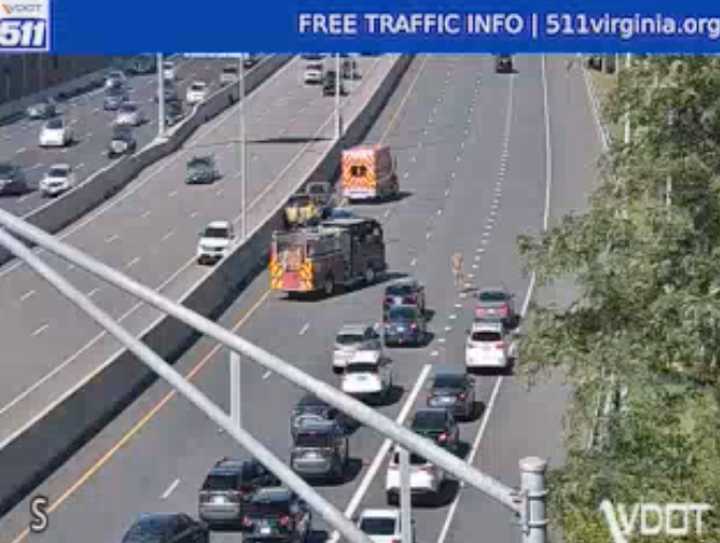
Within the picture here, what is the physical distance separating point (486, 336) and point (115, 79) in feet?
195

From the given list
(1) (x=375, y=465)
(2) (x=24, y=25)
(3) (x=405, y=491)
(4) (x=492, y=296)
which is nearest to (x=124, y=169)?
(4) (x=492, y=296)

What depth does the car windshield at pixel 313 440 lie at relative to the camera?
3838 cm

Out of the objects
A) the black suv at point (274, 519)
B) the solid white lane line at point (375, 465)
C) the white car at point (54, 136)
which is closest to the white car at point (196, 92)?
the white car at point (54, 136)

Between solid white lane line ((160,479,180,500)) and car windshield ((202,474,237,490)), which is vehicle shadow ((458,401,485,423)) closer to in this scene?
solid white lane line ((160,479,180,500))

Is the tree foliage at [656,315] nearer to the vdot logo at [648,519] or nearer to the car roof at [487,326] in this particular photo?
the vdot logo at [648,519]

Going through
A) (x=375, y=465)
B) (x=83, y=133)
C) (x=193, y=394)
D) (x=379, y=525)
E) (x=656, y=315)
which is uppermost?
(x=193, y=394)

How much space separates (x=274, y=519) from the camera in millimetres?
34406

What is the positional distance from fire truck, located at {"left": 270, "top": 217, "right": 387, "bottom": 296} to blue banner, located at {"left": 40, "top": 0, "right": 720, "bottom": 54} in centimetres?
4891

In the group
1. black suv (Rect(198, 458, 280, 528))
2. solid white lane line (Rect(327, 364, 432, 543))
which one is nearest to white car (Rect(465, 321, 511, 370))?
solid white lane line (Rect(327, 364, 432, 543))

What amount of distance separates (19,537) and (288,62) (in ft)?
253

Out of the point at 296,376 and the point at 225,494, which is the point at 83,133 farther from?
the point at 296,376

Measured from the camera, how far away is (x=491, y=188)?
7725 cm

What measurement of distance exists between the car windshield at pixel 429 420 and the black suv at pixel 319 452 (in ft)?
5.48

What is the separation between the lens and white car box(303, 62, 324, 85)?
333 ft
